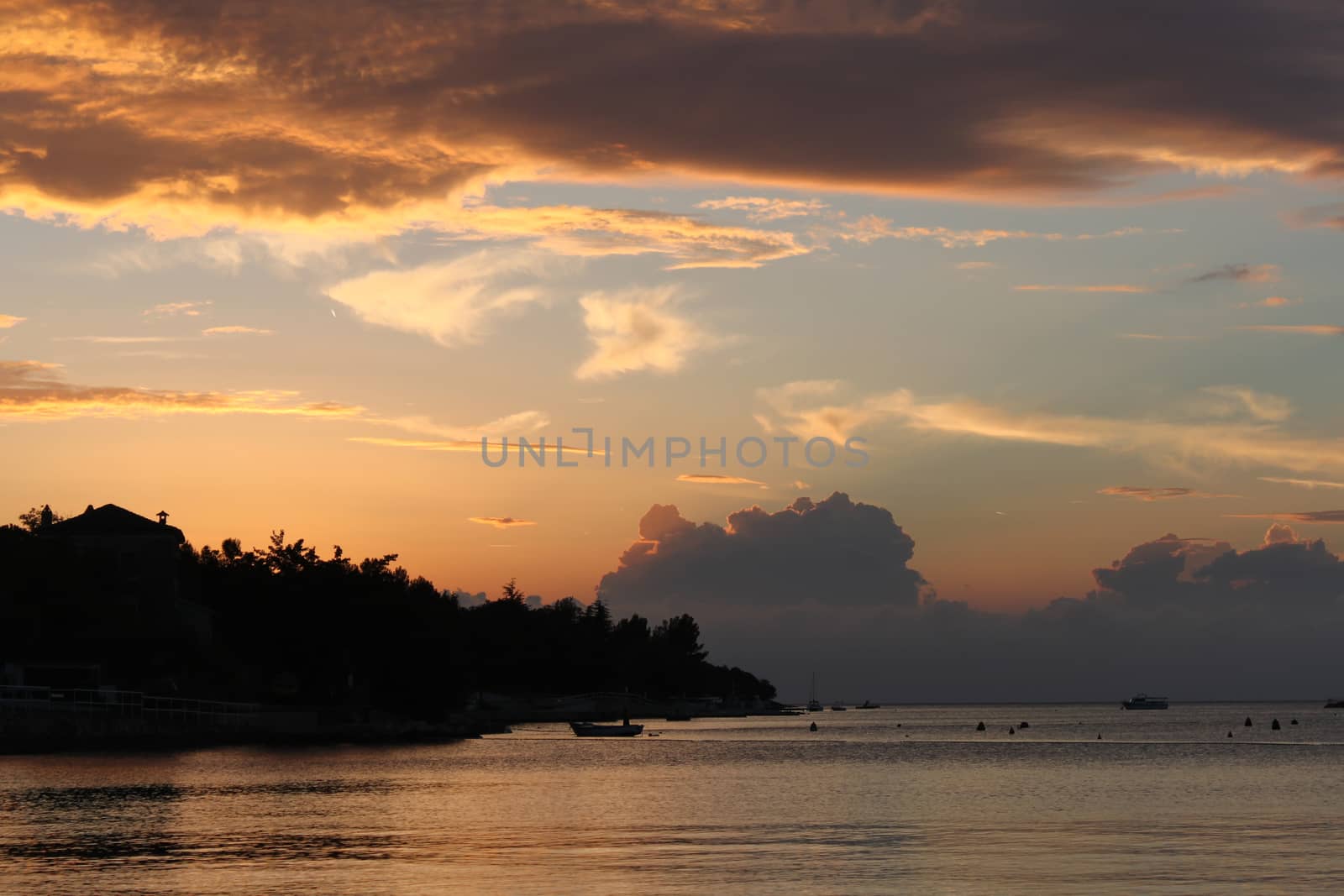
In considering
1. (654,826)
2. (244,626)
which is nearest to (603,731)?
(244,626)

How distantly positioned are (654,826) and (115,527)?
85.1 meters

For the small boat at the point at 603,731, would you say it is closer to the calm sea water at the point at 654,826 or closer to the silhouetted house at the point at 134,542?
the silhouetted house at the point at 134,542

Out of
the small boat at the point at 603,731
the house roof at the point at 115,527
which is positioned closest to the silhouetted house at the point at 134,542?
the house roof at the point at 115,527

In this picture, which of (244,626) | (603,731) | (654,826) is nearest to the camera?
(654,826)

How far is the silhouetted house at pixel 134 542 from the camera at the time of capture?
127562mm

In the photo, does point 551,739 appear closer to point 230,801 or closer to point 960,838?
point 230,801

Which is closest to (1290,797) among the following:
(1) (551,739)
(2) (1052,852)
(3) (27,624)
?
(2) (1052,852)

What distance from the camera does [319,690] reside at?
14450cm

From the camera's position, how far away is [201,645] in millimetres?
124250

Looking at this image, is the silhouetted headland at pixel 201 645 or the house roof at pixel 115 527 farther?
the house roof at pixel 115 527

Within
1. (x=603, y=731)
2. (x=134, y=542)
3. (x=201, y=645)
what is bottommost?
(x=603, y=731)

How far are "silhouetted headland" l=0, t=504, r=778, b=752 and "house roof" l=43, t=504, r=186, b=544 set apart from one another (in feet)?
0.34

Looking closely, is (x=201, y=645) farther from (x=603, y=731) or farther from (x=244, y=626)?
(x=603, y=731)

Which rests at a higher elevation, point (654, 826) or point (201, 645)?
point (201, 645)
